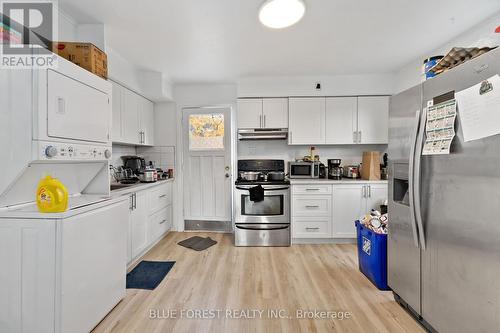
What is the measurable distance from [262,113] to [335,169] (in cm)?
143

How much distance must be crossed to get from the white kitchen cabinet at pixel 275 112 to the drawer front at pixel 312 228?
149 centimetres

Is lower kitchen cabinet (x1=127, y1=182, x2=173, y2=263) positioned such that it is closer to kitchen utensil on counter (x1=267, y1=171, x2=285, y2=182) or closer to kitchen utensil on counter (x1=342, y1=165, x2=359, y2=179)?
kitchen utensil on counter (x1=267, y1=171, x2=285, y2=182)

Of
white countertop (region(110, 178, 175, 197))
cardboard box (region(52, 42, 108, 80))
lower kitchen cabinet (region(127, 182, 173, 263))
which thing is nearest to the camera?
cardboard box (region(52, 42, 108, 80))

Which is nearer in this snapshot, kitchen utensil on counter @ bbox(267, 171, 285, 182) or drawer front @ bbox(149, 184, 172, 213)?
drawer front @ bbox(149, 184, 172, 213)

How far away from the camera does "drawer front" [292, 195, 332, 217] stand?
3.16 metres

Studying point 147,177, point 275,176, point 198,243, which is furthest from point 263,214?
point 147,177

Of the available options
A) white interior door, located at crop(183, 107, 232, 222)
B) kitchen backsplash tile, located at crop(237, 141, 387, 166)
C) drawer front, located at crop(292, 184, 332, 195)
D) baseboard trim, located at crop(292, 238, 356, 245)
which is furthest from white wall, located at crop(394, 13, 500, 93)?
white interior door, located at crop(183, 107, 232, 222)

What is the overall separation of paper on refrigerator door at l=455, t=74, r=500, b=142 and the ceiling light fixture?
1.33 m

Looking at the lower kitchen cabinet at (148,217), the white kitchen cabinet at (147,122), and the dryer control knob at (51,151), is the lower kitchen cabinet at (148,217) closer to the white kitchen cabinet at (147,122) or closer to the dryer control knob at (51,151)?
the white kitchen cabinet at (147,122)

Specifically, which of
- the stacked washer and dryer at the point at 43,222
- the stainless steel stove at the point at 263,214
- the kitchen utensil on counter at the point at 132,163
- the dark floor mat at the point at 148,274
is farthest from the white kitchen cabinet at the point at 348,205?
the kitchen utensil on counter at the point at 132,163

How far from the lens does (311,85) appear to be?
3.48 metres

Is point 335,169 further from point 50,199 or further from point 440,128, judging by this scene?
point 50,199

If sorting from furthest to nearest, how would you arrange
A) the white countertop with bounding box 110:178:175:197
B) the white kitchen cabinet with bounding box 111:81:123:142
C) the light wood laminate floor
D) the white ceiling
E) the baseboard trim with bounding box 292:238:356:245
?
the baseboard trim with bounding box 292:238:356:245 → the white kitchen cabinet with bounding box 111:81:123:142 → the white countertop with bounding box 110:178:175:197 → the white ceiling → the light wood laminate floor

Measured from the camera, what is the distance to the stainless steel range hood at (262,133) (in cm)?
350
